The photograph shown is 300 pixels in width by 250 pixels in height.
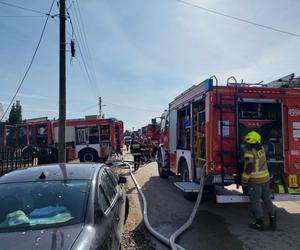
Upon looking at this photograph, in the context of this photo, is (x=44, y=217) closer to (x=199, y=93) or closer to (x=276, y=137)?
(x=199, y=93)

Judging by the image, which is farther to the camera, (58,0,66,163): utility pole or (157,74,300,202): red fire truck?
(58,0,66,163): utility pole

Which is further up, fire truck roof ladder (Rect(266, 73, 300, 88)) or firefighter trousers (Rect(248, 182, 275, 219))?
fire truck roof ladder (Rect(266, 73, 300, 88))

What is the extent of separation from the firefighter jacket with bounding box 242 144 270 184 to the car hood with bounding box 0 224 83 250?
4.22m

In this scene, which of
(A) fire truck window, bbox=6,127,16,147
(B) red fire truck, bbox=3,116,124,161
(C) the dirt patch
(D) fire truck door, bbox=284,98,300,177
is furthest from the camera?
(A) fire truck window, bbox=6,127,16,147

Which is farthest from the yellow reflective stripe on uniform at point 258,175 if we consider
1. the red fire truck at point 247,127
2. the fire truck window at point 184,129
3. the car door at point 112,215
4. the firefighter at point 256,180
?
the fire truck window at point 184,129

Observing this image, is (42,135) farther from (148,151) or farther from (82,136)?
(148,151)

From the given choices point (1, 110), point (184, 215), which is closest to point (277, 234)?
point (184, 215)

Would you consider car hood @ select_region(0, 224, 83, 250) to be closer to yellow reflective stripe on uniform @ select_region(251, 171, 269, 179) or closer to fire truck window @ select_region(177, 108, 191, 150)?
yellow reflective stripe on uniform @ select_region(251, 171, 269, 179)

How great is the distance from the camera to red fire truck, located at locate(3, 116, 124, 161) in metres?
20.1

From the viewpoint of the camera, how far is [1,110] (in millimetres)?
29422

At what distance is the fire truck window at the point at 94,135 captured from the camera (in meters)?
20.2

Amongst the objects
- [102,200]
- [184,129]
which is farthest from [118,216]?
[184,129]

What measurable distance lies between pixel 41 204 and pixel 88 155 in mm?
16720

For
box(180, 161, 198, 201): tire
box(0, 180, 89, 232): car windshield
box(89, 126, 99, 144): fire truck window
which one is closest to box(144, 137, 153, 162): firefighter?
box(89, 126, 99, 144): fire truck window
